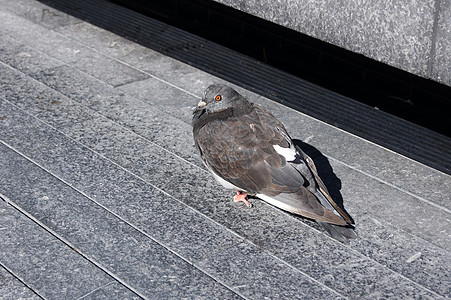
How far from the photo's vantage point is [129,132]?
539cm

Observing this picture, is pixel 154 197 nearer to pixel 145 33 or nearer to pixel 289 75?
pixel 289 75

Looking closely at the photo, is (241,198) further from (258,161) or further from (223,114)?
(223,114)

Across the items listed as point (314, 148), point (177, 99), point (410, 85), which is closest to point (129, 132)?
point (177, 99)

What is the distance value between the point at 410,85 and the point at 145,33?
3.18m

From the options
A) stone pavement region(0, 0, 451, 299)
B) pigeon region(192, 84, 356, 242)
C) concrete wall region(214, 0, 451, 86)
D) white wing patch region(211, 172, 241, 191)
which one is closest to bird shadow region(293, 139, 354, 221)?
stone pavement region(0, 0, 451, 299)

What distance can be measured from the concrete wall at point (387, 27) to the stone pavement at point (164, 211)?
2.71ft

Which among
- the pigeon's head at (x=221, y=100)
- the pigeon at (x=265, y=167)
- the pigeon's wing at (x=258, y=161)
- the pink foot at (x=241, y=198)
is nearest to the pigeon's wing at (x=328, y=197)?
the pigeon at (x=265, y=167)

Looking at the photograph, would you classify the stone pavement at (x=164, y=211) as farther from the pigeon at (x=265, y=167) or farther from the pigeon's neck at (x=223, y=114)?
the pigeon's neck at (x=223, y=114)

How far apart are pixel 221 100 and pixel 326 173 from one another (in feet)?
3.49

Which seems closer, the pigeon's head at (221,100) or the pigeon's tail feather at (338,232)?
the pigeon's tail feather at (338,232)

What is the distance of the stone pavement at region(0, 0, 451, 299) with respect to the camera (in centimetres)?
377

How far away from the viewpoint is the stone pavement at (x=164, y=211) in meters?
3.77

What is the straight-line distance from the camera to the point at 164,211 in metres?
4.41

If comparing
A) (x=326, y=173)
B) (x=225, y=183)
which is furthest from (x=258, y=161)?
(x=326, y=173)
